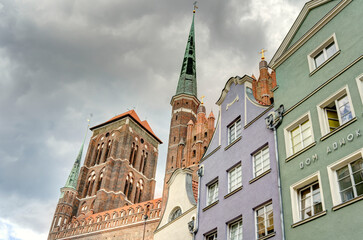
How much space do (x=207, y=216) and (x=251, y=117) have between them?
4089 millimetres

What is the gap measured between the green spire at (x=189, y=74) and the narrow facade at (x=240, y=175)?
33.7 m

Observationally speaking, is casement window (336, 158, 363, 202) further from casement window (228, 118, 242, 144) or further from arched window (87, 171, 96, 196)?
arched window (87, 171, 96, 196)

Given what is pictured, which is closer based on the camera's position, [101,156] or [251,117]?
[251,117]

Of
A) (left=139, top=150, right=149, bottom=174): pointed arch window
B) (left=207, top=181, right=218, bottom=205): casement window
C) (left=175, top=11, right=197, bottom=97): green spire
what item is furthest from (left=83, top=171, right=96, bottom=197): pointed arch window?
Result: (left=207, top=181, right=218, bottom=205): casement window

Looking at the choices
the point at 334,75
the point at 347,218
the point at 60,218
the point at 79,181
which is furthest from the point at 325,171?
the point at 79,181

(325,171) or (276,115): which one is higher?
(276,115)

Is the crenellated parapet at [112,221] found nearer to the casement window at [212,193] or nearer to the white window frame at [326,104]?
the casement window at [212,193]

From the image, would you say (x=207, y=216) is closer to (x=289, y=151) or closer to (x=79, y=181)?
(x=289, y=151)

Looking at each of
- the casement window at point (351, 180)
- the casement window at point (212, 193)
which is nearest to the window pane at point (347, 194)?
the casement window at point (351, 180)

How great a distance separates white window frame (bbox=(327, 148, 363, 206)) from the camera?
32.6 feet

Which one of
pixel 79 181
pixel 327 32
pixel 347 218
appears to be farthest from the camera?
pixel 79 181

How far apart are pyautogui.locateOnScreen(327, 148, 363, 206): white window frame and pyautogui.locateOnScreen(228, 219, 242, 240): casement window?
408 cm

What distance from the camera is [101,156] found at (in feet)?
230

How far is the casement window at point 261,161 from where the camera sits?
13352mm
